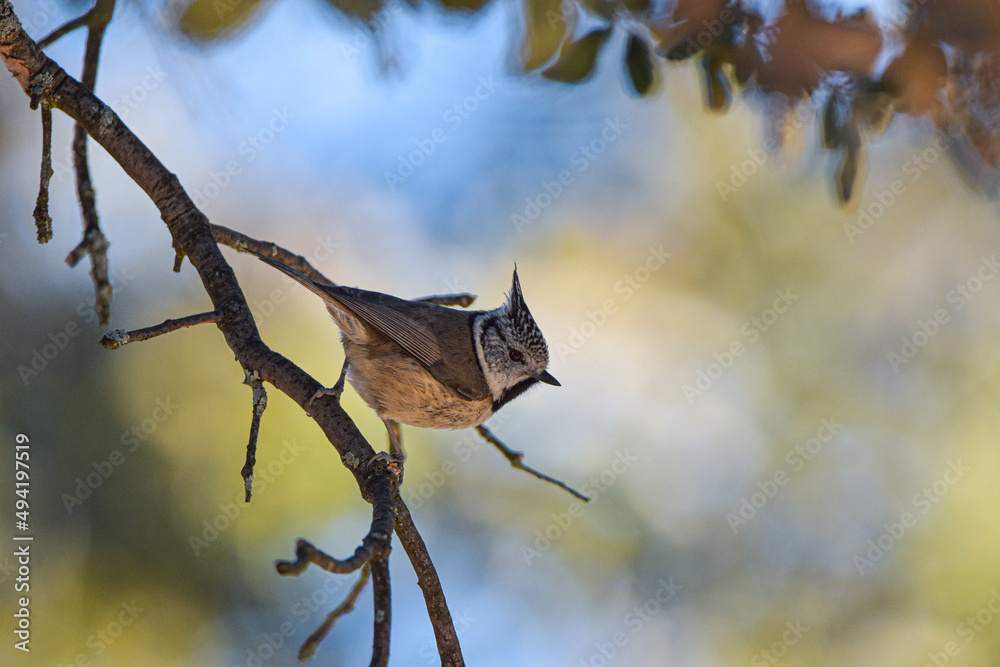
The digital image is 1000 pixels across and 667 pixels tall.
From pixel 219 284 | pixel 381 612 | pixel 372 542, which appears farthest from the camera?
pixel 219 284

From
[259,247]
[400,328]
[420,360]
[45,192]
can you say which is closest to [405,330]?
[400,328]

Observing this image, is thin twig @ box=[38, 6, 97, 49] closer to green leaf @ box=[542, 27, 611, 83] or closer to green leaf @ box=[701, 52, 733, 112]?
green leaf @ box=[542, 27, 611, 83]

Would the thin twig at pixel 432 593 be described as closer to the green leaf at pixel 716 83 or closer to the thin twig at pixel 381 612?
the thin twig at pixel 381 612

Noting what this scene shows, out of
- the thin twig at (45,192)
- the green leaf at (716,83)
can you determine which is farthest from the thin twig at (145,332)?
the green leaf at (716,83)

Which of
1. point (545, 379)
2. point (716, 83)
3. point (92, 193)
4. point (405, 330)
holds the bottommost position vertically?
point (545, 379)

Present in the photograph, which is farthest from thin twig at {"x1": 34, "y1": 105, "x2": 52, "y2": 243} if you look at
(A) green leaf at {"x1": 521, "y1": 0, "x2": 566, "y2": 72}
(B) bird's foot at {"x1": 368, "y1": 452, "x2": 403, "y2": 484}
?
(A) green leaf at {"x1": 521, "y1": 0, "x2": 566, "y2": 72}

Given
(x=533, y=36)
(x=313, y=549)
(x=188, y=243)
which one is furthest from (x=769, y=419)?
(x=313, y=549)

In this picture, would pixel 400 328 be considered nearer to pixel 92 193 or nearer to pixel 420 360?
pixel 420 360

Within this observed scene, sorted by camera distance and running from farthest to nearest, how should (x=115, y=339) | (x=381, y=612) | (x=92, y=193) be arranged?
(x=92, y=193), (x=381, y=612), (x=115, y=339)
